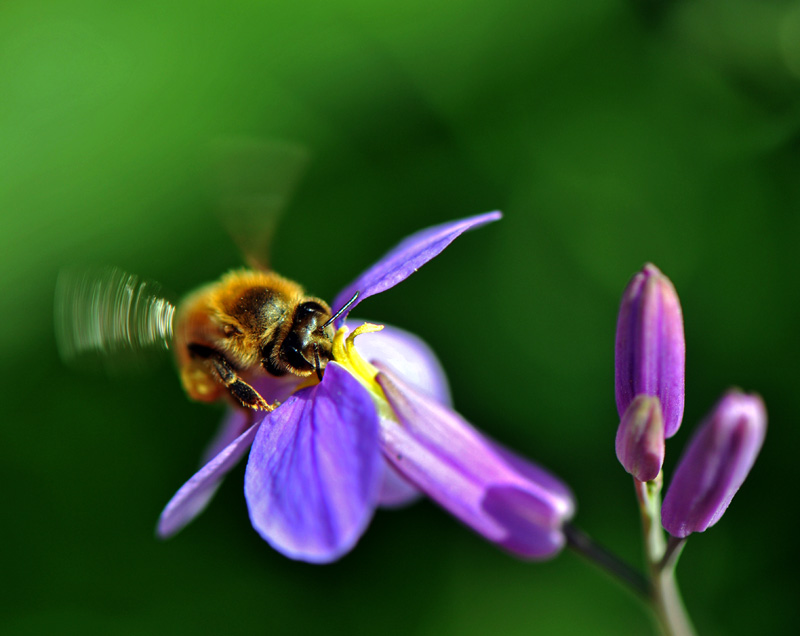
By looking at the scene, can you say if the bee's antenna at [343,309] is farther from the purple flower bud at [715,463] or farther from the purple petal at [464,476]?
the purple flower bud at [715,463]

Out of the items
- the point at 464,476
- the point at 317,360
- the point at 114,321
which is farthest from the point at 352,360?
the point at 114,321

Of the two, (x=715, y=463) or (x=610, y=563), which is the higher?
(x=715, y=463)

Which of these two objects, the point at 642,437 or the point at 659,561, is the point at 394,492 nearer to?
the point at 659,561

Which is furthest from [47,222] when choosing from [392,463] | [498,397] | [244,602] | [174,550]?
[392,463]

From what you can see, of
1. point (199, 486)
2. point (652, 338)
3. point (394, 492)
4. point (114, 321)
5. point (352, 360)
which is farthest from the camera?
point (394, 492)

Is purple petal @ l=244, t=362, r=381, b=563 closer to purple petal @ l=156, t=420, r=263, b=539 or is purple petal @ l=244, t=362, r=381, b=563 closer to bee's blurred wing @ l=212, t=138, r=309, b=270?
purple petal @ l=156, t=420, r=263, b=539

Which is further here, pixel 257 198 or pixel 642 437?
pixel 257 198
